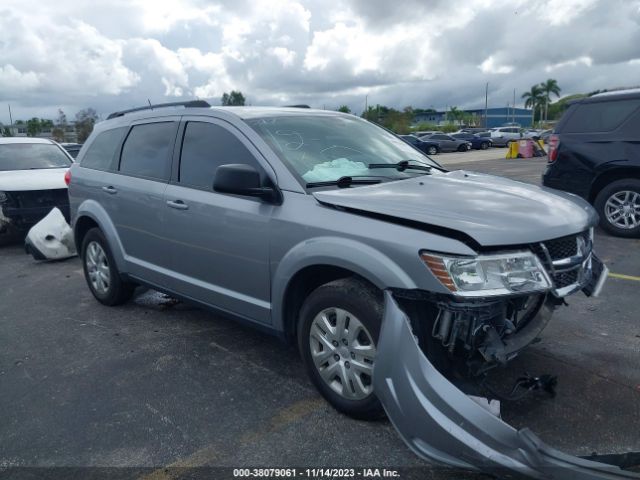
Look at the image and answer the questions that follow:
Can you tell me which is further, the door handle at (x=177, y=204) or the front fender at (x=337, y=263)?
the door handle at (x=177, y=204)

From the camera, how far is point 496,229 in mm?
2566

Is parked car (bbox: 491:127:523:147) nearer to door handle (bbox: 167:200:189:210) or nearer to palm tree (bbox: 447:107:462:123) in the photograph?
door handle (bbox: 167:200:189:210)

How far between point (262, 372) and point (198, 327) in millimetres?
1112

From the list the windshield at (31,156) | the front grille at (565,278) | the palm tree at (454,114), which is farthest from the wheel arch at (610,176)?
the palm tree at (454,114)

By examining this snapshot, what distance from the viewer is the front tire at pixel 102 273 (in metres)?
4.97

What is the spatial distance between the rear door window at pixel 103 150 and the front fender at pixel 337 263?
2517 mm

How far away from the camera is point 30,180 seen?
26.3ft

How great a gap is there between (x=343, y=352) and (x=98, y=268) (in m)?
3.17

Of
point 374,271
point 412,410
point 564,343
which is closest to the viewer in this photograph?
point 412,410

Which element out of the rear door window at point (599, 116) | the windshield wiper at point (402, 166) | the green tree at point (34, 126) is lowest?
the windshield wiper at point (402, 166)

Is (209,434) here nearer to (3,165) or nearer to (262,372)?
(262,372)

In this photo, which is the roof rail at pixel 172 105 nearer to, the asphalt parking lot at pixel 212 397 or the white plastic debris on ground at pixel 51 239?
the asphalt parking lot at pixel 212 397

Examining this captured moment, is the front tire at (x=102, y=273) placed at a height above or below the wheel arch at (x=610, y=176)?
below

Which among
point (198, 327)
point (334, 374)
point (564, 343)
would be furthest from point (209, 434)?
point (564, 343)
